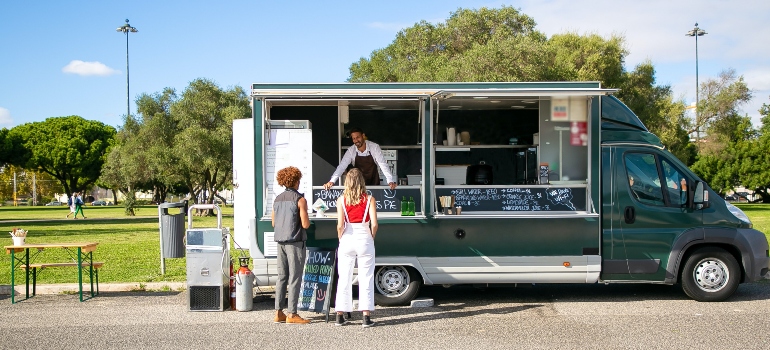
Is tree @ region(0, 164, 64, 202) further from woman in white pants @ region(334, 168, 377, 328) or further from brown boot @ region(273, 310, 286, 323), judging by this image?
woman in white pants @ region(334, 168, 377, 328)

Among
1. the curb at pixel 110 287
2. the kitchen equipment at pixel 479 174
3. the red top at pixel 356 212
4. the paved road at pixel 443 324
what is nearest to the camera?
the paved road at pixel 443 324

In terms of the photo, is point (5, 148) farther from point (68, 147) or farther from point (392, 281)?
point (392, 281)

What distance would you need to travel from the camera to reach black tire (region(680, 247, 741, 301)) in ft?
27.7

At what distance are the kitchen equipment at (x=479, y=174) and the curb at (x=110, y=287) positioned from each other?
4496mm

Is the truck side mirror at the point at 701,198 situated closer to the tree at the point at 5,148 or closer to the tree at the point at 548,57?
the tree at the point at 548,57

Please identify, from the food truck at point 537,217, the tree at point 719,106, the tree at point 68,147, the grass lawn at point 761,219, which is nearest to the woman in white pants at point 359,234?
the food truck at point 537,217

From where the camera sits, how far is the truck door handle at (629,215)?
8453mm

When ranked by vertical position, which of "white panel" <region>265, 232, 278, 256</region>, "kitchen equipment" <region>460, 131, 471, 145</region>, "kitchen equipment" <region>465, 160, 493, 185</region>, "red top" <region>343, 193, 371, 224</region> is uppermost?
"kitchen equipment" <region>460, 131, 471, 145</region>

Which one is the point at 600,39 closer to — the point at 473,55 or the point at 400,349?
the point at 473,55

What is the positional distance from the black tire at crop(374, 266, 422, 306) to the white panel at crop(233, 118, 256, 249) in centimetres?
183

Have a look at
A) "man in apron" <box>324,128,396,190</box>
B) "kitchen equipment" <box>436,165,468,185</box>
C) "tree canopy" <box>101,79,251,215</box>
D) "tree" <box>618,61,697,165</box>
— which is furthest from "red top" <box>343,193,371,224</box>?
"tree" <box>618,61,697,165</box>

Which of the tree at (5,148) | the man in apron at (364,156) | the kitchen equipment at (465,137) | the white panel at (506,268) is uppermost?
the tree at (5,148)

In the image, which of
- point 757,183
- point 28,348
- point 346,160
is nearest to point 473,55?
point 346,160

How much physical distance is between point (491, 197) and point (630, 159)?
1.73 metres
